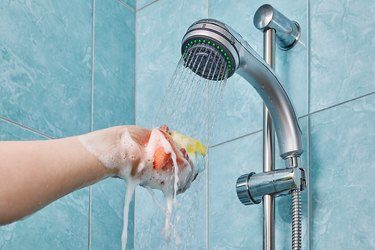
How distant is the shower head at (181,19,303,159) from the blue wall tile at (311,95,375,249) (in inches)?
2.6

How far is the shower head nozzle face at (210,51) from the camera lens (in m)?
1.04

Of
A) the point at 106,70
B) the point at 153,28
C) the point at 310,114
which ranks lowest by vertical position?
the point at 310,114

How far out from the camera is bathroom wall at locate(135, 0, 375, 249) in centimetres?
110

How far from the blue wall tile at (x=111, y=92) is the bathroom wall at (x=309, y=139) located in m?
0.06

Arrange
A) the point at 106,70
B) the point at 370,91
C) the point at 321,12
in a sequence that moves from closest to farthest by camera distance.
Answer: the point at 370,91 < the point at 321,12 < the point at 106,70

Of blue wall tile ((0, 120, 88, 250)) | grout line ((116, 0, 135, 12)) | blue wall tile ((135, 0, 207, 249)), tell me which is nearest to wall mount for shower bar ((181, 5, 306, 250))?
blue wall tile ((135, 0, 207, 249))

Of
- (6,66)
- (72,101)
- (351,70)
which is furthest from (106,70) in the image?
(351,70)

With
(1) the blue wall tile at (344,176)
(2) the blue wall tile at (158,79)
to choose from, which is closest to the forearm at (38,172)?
(1) the blue wall tile at (344,176)

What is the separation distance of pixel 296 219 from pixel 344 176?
0.36 feet

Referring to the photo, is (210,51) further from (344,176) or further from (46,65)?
(46,65)

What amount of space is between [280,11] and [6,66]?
49cm

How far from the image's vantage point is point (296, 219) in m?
1.06

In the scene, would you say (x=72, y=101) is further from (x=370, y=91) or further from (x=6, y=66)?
(x=370, y=91)

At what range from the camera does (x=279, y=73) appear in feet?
4.09
